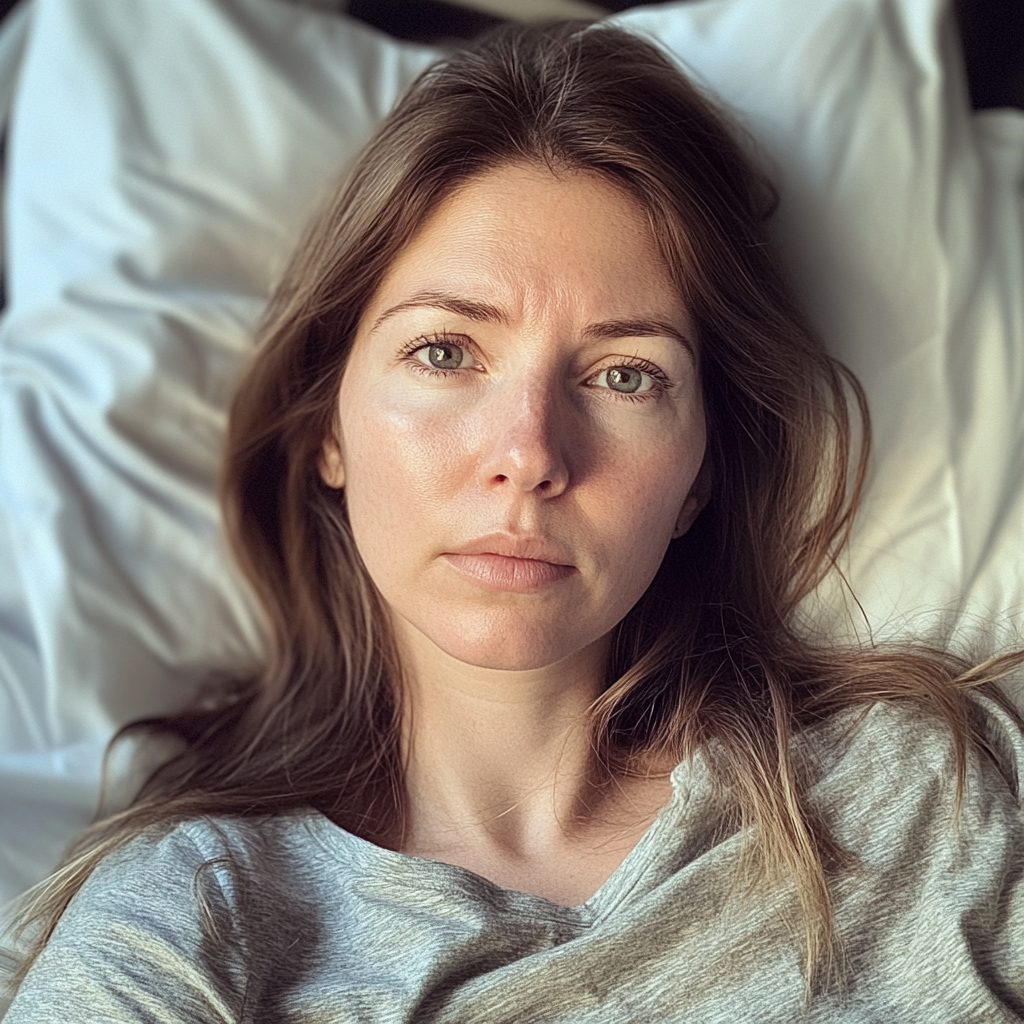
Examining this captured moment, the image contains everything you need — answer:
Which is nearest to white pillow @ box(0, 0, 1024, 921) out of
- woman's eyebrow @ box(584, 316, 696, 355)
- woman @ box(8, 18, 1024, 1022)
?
woman @ box(8, 18, 1024, 1022)

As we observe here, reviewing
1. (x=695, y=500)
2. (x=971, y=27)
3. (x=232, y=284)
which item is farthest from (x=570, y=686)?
(x=971, y=27)

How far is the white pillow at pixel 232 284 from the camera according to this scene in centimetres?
140

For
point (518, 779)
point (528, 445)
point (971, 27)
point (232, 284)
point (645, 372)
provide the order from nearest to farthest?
point (528, 445)
point (645, 372)
point (518, 779)
point (232, 284)
point (971, 27)

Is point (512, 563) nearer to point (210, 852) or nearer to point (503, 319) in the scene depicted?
point (503, 319)

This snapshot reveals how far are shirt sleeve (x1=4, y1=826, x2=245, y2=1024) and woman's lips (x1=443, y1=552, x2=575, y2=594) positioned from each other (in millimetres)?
391

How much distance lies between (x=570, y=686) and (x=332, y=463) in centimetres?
37

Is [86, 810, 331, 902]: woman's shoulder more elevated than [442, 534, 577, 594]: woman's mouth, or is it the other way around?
[442, 534, 577, 594]: woman's mouth

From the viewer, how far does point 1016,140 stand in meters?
1.58

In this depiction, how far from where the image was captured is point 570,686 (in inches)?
49.5

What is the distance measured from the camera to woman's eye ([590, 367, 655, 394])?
1097 millimetres

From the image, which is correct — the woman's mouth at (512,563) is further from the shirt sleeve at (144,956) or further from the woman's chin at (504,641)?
the shirt sleeve at (144,956)

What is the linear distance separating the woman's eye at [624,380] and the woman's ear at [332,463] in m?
0.35

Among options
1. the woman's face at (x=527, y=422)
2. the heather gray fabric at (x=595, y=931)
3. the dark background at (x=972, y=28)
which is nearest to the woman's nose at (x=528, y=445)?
the woman's face at (x=527, y=422)

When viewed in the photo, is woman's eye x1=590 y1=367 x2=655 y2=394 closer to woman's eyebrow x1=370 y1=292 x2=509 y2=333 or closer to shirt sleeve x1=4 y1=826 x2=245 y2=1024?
woman's eyebrow x1=370 y1=292 x2=509 y2=333
